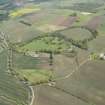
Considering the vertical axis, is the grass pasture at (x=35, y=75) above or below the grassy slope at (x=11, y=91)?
above

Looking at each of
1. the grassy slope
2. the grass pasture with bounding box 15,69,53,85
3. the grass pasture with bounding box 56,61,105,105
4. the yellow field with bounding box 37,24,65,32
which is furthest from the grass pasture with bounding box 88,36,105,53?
the grassy slope

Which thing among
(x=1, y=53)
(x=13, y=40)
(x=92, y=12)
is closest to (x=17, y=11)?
(x=92, y=12)

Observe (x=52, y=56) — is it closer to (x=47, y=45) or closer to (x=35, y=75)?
(x=47, y=45)

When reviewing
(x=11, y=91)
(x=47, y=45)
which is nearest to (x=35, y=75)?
(x=11, y=91)

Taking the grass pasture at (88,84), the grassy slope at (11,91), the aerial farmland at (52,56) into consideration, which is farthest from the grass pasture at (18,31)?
the grass pasture at (88,84)

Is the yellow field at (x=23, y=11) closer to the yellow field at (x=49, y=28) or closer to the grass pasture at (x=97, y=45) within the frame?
the yellow field at (x=49, y=28)

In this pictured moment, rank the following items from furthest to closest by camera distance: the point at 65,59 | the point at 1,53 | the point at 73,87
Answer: the point at 1,53 → the point at 65,59 → the point at 73,87

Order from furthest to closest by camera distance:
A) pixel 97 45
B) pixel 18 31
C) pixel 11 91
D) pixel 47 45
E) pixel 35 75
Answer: pixel 18 31 < pixel 47 45 < pixel 97 45 < pixel 35 75 < pixel 11 91

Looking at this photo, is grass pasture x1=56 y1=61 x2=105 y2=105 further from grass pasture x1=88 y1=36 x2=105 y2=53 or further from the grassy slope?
grass pasture x1=88 y1=36 x2=105 y2=53

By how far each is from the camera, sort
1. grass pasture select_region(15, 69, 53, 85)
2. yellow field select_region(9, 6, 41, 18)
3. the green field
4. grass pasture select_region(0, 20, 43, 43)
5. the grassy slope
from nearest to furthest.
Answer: the grassy slope
grass pasture select_region(15, 69, 53, 85)
the green field
grass pasture select_region(0, 20, 43, 43)
yellow field select_region(9, 6, 41, 18)

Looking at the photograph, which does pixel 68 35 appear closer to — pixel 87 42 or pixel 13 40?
pixel 87 42

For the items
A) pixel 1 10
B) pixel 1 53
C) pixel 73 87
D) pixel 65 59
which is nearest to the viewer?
pixel 73 87
